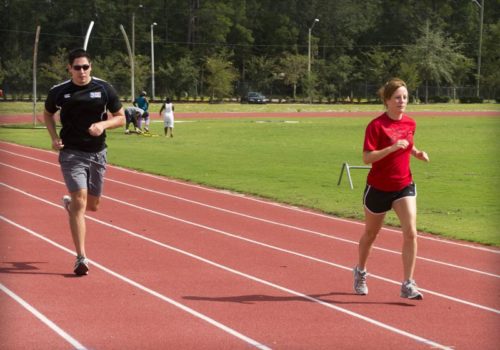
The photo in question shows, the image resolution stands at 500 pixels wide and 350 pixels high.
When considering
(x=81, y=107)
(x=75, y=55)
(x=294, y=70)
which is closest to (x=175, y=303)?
(x=81, y=107)

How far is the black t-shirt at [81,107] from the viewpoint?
29.5 feet

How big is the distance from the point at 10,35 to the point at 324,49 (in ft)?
119

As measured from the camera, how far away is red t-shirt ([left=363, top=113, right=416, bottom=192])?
7809mm

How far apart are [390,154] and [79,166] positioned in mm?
3032

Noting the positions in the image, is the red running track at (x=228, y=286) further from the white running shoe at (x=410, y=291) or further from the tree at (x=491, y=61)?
the tree at (x=491, y=61)

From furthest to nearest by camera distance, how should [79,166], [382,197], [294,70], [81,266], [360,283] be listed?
[294,70] → [79,166] → [81,266] → [360,283] → [382,197]

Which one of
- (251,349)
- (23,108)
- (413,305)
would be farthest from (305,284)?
(23,108)

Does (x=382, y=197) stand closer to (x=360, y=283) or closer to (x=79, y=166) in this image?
(x=360, y=283)

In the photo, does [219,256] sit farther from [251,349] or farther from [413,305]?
[251,349]

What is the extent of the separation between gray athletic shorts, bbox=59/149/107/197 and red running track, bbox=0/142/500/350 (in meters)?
0.86

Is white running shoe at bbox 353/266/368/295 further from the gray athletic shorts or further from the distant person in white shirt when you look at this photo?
the distant person in white shirt

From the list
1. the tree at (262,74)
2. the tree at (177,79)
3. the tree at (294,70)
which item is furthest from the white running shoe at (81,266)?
the tree at (262,74)

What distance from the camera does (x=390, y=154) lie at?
787cm

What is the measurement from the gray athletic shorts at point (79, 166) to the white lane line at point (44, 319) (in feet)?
3.89
